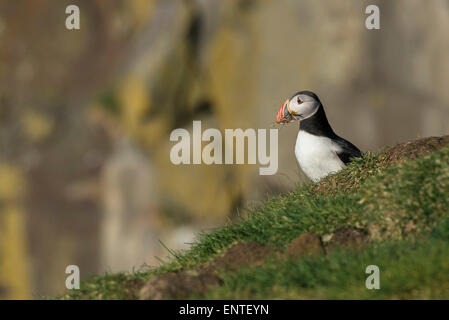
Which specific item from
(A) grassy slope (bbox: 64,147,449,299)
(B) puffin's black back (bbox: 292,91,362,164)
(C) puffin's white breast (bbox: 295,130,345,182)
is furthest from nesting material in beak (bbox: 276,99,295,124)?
(A) grassy slope (bbox: 64,147,449,299)

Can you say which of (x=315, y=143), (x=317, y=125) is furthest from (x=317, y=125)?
(x=315, y=143)

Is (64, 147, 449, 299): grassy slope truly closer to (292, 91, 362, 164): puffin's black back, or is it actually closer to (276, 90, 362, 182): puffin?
(276, 90, 362, 182): puffin

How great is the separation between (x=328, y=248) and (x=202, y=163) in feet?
66.6

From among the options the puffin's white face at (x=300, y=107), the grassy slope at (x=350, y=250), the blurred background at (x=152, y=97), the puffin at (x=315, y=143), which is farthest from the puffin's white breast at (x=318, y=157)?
the blurred background at (x=152, y=97)

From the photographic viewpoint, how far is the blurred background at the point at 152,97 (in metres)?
25.2

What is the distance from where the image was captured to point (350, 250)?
19.2 ft

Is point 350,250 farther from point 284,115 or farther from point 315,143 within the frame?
point 284,115

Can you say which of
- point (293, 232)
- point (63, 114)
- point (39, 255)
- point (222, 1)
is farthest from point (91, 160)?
point (293, 232)

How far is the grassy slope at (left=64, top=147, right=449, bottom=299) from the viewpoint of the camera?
17.1 feet

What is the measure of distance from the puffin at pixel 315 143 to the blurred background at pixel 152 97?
15.2 metres

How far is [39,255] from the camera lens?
27250 mm

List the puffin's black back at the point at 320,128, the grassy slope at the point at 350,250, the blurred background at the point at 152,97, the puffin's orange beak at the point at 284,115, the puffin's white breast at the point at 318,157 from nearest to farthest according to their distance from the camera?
the grassy slope at the point at 350,250 < the puffin's white breast at the point at 318,157 < the puffin's black back at the point at 320,128 < the puffin's orange beak at the point at 284,115 < the blurred background at the point at 152,97

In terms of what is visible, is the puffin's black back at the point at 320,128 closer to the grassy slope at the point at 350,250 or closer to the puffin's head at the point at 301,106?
the puffin's head at the point at 301,106

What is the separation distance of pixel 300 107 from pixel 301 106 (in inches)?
0.7
